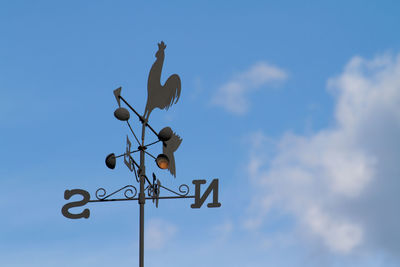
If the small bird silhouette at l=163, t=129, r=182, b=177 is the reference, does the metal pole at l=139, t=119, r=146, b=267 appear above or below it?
below

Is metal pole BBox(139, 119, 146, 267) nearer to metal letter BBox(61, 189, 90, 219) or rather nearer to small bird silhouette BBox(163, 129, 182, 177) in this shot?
small bird silhouette BBox(163, 129, 182, 177)

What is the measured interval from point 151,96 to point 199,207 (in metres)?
1.57

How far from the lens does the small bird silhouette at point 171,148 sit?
7.94m

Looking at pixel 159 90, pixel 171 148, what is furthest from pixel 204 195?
pixel 159 90

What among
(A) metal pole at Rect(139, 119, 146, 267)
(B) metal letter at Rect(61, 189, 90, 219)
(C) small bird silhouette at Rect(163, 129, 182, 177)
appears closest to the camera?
(A) metal pole at Rect(139, 119, 146, 267)

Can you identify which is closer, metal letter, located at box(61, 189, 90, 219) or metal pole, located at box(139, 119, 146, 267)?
metal pole, located at box(139, 119, 146, 267)

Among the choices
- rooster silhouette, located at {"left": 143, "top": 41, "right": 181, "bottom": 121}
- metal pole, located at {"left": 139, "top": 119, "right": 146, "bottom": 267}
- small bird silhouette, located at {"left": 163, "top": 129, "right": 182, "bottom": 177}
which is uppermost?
rooster silhouette, located at {"left": 143, "top": 41, "right": 181, "bottom": 121}

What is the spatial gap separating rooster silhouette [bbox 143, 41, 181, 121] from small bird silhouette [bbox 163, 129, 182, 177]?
1.39 ft

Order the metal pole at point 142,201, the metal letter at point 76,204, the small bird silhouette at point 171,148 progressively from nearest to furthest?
the metal pole at point 142,201 < the metal letter at point 76,204 < the small bird silhouette at point 171,148

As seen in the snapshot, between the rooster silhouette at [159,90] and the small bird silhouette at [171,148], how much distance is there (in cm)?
42

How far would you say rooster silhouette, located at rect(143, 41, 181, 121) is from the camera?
26.1 ft

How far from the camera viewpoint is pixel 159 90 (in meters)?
8.05

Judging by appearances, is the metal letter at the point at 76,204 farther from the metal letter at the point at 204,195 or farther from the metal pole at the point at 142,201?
the metal letter at the point at 204,195

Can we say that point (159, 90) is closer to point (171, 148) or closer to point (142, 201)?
point (171, 148)
